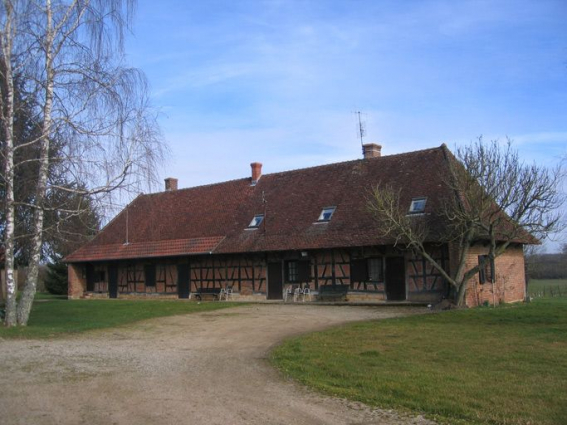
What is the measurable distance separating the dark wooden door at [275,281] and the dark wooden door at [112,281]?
35.8ft

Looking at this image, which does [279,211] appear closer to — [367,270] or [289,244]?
[289,244]

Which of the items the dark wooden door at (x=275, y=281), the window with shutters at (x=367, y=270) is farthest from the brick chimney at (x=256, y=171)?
the window with shutters at (x=367, y=270)

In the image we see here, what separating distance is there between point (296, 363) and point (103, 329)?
7.66 metres

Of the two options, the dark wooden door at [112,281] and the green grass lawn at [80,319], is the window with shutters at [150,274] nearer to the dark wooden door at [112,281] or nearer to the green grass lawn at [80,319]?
the dark wooden door at [112,281]

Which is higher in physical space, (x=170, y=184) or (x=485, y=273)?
(x=170, y=184)

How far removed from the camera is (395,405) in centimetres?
675

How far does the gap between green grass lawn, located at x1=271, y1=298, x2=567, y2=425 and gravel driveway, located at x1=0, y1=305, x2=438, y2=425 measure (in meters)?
0.47

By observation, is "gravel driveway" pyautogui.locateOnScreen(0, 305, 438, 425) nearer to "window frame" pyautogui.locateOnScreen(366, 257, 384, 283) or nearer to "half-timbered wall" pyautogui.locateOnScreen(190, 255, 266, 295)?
"window frame" pyautogui.locateOnScreen(366, 257, 384, 283)

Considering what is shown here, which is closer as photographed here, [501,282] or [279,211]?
[501,282]

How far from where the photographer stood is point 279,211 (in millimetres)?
27297

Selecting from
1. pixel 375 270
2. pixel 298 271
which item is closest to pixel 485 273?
pixel 375 270

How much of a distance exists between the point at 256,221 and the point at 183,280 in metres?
5.12

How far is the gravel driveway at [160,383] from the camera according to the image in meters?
6.34

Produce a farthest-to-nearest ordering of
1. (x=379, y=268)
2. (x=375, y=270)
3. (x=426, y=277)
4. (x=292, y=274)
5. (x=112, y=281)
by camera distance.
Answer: (x=112, y=281), (x=292, y=274), (x=375, y=270), (x=379, y=268), (x=426, y=277)
